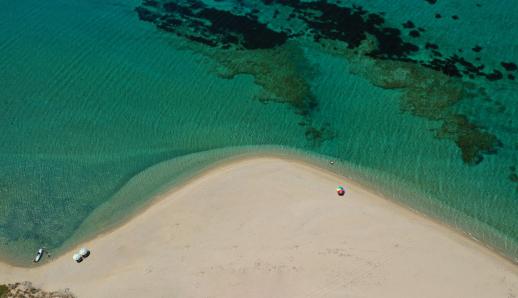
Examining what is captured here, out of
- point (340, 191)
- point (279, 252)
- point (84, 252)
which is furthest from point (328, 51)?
point (84, 252)

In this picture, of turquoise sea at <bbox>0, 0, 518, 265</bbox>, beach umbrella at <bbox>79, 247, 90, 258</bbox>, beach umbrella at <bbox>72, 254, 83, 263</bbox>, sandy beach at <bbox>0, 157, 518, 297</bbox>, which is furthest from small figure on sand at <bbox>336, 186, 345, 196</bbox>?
beach umbrella at <bbox>72, 254, 83, 263</bbox>

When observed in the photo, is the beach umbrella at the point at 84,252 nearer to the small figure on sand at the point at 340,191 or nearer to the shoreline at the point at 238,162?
the shoreline at the point at 238,162

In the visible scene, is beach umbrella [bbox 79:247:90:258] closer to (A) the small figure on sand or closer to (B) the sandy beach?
(B) the sandy beach

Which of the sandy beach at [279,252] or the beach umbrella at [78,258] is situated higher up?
the sandy beach at [279,252]

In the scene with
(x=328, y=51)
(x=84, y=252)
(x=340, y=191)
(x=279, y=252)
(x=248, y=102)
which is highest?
(x=328, y=51)

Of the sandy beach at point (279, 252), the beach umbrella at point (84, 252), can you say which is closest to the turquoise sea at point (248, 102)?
the beach umbrella at point (84, 252)

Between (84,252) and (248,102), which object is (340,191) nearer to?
(248,102)
